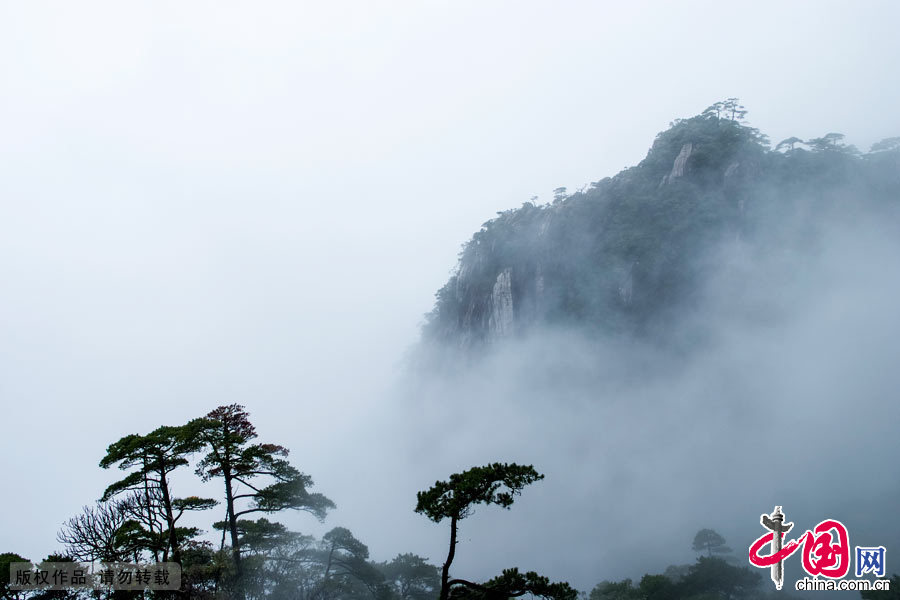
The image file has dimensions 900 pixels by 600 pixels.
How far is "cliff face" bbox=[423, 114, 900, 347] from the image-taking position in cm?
10112

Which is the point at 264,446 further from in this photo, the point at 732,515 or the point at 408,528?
the point at 408,528

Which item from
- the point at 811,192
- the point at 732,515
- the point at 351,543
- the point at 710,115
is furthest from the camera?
the point at 710,115

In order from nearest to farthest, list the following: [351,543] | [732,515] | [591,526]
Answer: [351,543] < [732,515] < [591,526]

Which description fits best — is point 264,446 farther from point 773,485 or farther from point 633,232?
point 633,232

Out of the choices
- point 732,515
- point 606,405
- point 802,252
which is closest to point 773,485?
point 732,515

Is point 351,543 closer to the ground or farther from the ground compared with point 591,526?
farther from the ground

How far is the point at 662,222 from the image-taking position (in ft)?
338

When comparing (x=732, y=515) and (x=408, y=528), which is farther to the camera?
(x=408, y=528)

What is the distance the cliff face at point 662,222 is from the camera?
101 meters

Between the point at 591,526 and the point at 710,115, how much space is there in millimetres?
93832

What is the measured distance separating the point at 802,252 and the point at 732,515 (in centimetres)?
6313

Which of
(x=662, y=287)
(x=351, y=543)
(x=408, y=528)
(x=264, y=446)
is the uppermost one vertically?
(x=662, y=287)

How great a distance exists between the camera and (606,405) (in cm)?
11050

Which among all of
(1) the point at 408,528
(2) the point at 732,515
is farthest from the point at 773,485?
(1) the point at 408,528
